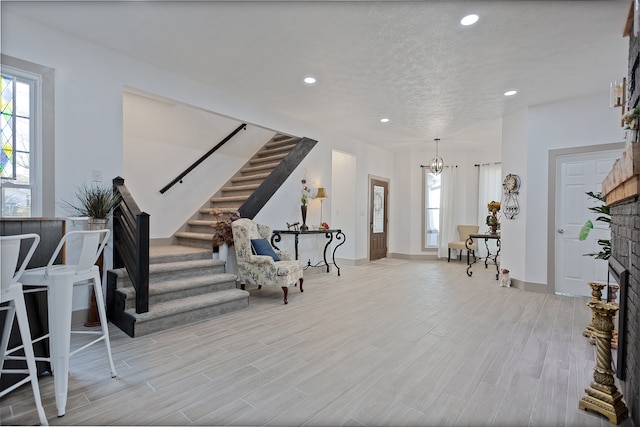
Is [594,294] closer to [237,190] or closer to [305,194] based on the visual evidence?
[305,194]

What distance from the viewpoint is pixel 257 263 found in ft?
13.9

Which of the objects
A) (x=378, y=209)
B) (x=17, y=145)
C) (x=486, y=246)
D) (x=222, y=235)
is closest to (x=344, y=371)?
(x=222, y=235)

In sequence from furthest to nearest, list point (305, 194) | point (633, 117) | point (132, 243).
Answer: point (305, 194)
point (132, 243)
point (633, 117)

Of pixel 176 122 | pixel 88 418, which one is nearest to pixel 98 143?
pixel 176 122

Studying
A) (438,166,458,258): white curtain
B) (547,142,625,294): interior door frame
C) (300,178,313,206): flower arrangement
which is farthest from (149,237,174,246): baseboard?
(438,166,458,258): white curtain

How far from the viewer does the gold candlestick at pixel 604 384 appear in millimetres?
1843

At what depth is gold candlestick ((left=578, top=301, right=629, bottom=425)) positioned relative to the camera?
1.84 meters

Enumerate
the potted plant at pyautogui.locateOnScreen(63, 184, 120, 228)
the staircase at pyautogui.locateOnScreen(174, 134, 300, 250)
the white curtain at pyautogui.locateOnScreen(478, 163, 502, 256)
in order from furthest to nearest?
the white curtain at pyautogui.locateOnScreen(478, 163, 502, 256), the staircase at pyautogui.locateOnScreen(174, 134, 300, 250), the potted plant at pyautogui.locateOnScreen(63, 184, 120, 228)

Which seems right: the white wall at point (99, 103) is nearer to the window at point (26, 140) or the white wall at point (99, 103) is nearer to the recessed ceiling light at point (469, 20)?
the window at point (26, 140)

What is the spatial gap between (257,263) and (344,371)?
7.19ft

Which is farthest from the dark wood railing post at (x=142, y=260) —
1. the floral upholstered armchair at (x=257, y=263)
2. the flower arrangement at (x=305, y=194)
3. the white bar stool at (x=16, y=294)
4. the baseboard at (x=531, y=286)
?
the baseboard at (x=531, y=286)

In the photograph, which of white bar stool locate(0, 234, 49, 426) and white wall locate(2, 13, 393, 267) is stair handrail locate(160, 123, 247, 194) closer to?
white wall locate(2, 13, 393, 267)

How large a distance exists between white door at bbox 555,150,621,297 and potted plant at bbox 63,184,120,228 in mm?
5967

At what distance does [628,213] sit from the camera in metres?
1.95
